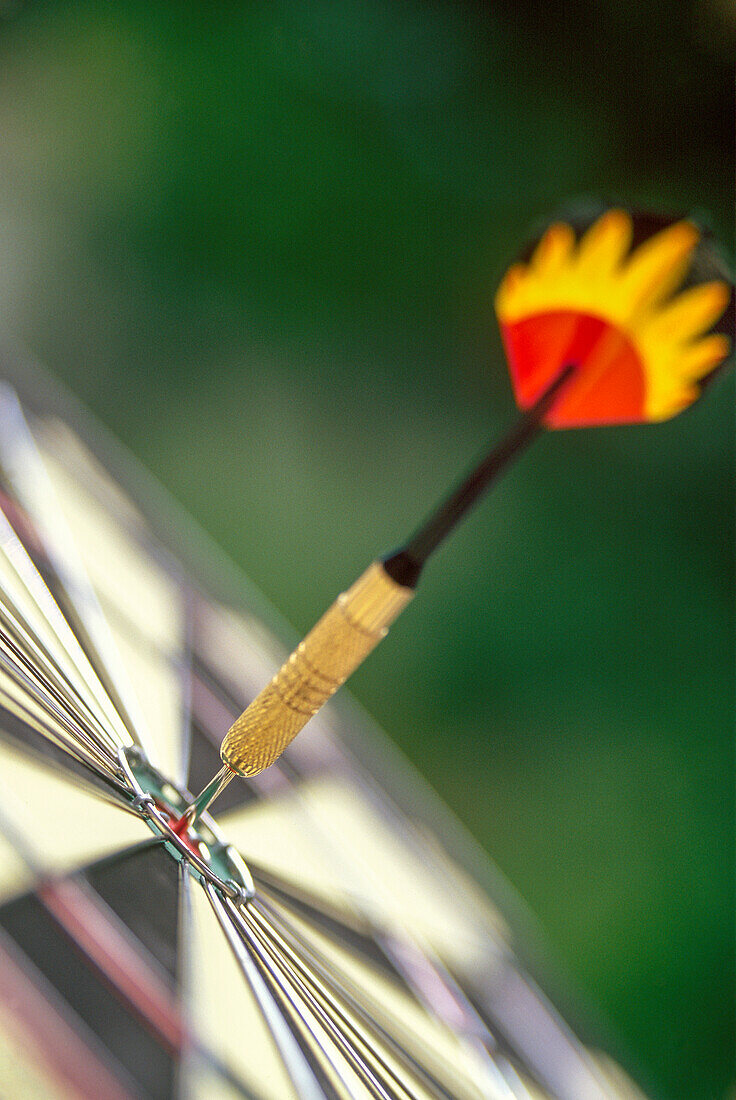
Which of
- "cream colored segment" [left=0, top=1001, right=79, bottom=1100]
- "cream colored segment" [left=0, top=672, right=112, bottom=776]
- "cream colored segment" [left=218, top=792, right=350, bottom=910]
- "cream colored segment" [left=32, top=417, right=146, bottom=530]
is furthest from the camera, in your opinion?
"cream colored segment" [left=32, top=417, right=146, bottom=530]

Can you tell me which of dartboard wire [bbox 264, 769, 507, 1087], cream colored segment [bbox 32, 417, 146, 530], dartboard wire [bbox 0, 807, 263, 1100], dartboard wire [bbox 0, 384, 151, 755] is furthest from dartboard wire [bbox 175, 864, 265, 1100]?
cream colored segment [bbox 32, 417, 146, 530]

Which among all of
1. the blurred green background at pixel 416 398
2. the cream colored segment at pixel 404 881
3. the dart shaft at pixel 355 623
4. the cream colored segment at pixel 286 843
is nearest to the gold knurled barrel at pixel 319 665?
the dart shaft at pixel 355 623

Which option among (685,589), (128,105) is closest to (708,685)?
(685,589)

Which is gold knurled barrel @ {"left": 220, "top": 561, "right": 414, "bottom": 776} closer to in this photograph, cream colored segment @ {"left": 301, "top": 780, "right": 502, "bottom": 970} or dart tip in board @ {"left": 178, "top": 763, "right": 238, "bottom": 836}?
dart tip in board @ {"left": 178, "top": 763, "right": 238, "bottom": 836}

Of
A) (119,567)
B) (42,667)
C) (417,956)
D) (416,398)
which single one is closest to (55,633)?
(42,667)

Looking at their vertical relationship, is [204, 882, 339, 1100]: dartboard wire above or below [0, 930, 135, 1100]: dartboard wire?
above

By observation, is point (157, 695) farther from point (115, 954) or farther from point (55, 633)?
point (115, 954)
